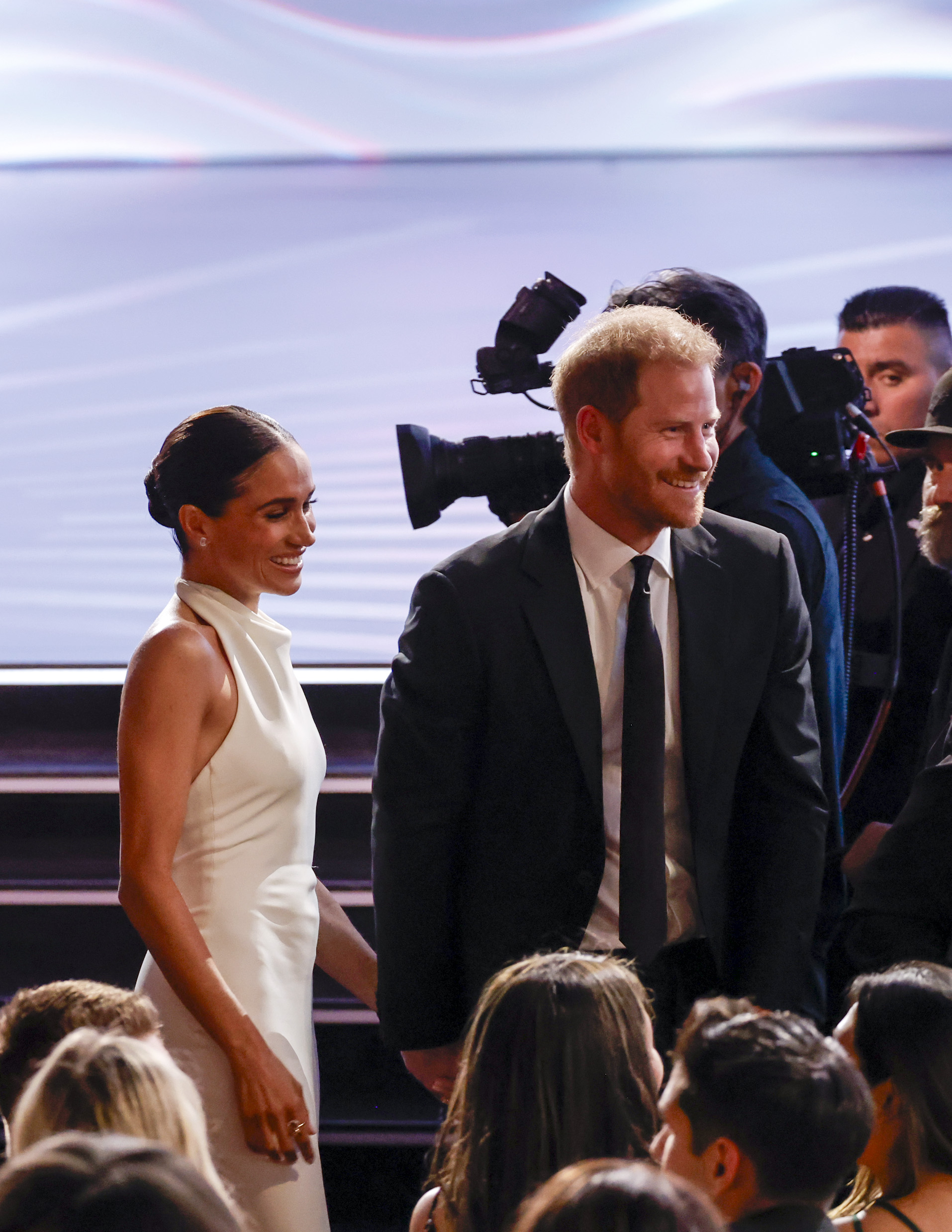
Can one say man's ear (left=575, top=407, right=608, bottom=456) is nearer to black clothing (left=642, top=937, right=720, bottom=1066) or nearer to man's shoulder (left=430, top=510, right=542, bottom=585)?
man's shoulder (left=430, top=510, right=542, bottom=585)

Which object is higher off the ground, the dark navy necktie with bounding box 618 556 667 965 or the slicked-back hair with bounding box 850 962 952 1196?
A: the dark navy necktie with bounding box 618 556 667 965

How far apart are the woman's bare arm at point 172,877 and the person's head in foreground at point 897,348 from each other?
5.40 feet

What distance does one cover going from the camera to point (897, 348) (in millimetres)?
2551

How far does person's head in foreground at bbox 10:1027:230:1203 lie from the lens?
1035mm

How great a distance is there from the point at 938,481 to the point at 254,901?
1085 millimetres

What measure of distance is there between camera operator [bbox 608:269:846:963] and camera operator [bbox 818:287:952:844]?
0.34m

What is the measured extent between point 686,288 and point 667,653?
613 millimetres

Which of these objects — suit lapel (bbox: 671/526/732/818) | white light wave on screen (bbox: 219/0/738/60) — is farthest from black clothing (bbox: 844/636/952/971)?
white light wave on screen (bbox: 219/0/738/60)

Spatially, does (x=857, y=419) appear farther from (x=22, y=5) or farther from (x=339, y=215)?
(x=22, y=5)

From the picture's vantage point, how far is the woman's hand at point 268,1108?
1.42 metres

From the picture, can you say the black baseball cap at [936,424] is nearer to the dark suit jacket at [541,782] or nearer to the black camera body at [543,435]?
the black camera body at [543,435]

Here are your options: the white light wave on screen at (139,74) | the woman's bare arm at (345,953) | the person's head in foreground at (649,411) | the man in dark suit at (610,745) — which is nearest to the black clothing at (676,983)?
the man in dark suit at (610,745)

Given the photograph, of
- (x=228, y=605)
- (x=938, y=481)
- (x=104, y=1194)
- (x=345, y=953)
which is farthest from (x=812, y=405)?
(x=104, y=1194)

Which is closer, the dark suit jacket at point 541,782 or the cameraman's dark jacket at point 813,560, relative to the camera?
the dark suit jacket at point 541,782
